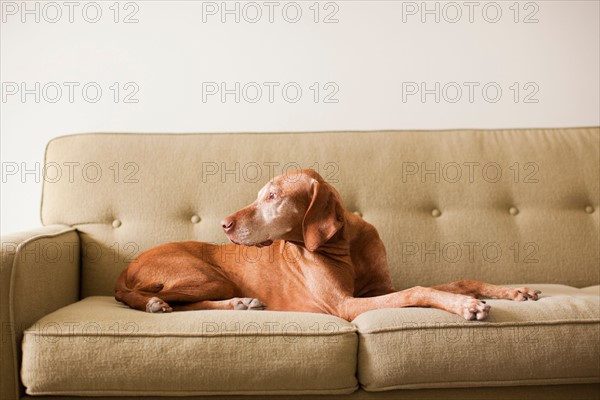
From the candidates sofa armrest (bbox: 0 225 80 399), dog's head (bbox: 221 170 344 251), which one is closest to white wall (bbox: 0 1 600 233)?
sofa armrest (bbox: 0 225 80 399)

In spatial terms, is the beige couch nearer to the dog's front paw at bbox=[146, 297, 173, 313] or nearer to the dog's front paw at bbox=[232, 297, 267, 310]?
the dog's front paw at bbox=[146, 297, 173, 313]

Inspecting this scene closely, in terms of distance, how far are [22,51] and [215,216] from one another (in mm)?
1521

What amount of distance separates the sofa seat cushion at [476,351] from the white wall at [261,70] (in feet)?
5.32

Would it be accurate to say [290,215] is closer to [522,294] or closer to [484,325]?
[484,325]

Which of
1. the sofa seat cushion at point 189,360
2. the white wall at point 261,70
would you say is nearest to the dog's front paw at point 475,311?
the sofa seat cushion at point 189,360

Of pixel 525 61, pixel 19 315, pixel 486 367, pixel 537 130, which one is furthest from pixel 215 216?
pixel 525 61

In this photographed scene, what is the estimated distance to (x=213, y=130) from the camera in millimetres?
3211

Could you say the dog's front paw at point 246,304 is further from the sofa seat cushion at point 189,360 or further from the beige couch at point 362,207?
the sofa seat cushion at point 189,360

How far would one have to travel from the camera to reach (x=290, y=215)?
2.09m

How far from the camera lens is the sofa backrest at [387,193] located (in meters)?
2.57

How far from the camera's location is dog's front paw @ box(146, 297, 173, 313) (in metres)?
2.03

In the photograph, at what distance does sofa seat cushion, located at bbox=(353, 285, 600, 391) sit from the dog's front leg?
1.3 inches

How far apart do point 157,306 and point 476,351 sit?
98 centimetres

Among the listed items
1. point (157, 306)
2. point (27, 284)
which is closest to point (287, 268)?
point (157, 306)
